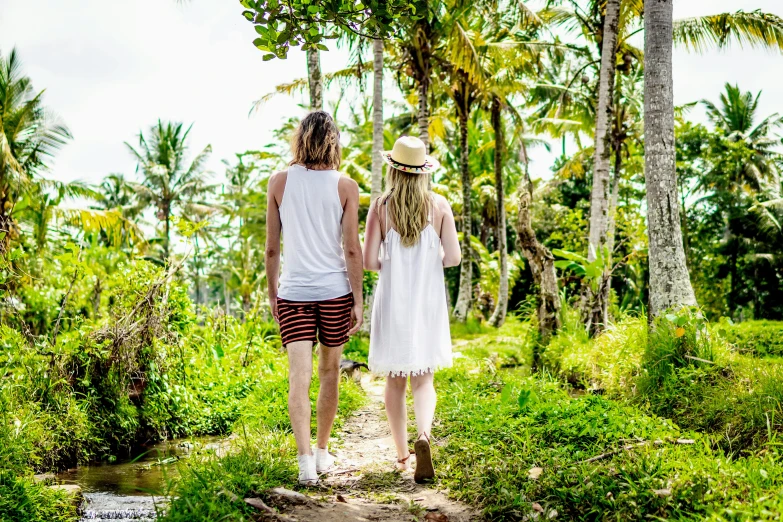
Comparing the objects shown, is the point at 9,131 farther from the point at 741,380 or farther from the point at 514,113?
the point at 741,380

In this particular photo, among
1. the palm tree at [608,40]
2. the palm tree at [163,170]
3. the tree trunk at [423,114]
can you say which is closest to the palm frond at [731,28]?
the palm tree at [608,40]

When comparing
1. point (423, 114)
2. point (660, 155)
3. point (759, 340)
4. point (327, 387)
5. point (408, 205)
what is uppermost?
point (423, 114)

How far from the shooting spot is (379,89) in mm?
13203

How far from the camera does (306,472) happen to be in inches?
144

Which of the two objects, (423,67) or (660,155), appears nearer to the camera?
(660,155)

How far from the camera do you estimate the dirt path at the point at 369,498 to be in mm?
3207

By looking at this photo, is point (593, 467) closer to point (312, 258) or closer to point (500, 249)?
point (312, 258)

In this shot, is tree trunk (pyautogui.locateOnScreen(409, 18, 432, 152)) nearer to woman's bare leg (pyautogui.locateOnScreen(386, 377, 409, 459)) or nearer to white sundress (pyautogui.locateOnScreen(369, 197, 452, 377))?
white sundress (pyautogui.locateOnScreen(369, 197, 452, 377))

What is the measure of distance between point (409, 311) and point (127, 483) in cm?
265

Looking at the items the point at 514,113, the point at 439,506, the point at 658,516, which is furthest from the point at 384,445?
the point at 514,113

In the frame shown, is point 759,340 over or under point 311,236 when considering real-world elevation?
under

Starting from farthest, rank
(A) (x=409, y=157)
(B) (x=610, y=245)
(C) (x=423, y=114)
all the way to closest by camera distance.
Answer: (C) (x=423, y=114), (B) (x=610, y=245), (A) (x=409, y=157)

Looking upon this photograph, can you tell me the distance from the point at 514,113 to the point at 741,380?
1692cm

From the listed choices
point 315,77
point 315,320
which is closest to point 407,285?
point 315,320
